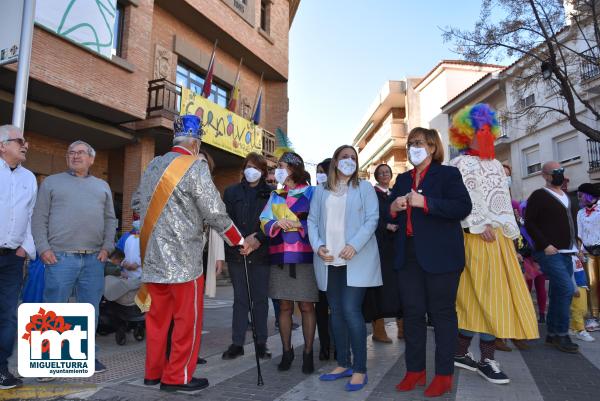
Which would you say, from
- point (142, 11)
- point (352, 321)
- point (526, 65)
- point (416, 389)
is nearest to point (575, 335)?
point (416, 389)

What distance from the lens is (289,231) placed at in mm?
4012

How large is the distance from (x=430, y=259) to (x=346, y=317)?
0.86m

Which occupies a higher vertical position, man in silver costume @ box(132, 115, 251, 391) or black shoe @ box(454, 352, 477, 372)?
man in silver costume @ box(132, 115, 251, 391)

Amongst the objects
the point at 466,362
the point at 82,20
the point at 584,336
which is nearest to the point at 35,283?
the point at 466,362

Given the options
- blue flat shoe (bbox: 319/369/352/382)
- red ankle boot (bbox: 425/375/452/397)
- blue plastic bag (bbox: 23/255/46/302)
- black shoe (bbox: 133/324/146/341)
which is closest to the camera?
red ankle boot (bbox: 425/375/452/397)

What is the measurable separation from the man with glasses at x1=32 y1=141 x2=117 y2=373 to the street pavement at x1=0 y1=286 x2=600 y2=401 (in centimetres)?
56

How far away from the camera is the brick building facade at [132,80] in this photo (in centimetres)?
1012

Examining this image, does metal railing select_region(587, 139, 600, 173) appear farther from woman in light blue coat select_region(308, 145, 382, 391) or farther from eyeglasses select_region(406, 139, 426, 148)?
woman in light blue coat select_region(308, 145, 382, 391)

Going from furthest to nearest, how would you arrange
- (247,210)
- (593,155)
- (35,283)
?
(593,155) → (35,283) → (247,210)

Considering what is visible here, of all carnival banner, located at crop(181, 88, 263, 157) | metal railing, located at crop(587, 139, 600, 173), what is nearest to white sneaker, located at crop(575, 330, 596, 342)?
carnival banner, located at crop(181, 88, 263, 157)

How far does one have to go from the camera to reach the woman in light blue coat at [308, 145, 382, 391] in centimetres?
352

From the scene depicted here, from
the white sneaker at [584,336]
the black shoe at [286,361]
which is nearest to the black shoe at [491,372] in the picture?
the black shoe at [286,361]

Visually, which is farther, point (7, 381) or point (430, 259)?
point (7, 381)

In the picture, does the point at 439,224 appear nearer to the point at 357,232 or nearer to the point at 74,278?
the point at 357,232
